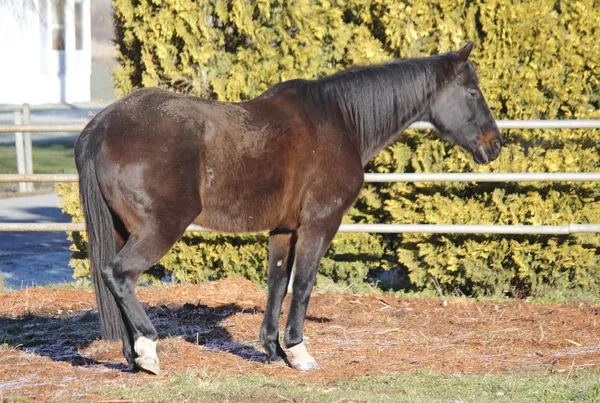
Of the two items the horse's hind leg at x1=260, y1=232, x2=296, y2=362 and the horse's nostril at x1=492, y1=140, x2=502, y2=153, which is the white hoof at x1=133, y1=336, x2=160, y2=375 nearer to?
the horse's hind leg at x1=260, y1=232, x2=296, y2=362

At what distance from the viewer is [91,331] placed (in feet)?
20.2

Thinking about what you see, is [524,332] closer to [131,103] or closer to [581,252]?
[581,252]

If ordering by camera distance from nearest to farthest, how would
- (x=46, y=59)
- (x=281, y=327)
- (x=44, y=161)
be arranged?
(x=281, y=327)
(x=44, y=161)
(x=46, y=59)

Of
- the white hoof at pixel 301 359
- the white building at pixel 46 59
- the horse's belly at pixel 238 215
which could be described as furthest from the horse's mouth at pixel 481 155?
the white building at pixel 46 59

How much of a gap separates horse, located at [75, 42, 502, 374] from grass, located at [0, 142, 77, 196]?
1174 cm

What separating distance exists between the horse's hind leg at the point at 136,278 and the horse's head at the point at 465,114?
233 cm

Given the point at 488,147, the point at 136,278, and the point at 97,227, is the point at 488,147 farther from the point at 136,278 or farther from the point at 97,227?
the point at 97,227

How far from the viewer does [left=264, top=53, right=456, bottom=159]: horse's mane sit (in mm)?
5570

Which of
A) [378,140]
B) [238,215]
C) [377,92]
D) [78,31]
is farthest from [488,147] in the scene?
[78,31]

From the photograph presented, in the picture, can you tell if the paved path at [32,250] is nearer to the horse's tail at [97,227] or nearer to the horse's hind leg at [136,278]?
the horse's tail at [97,227]

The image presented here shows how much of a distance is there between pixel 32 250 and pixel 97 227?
22.1ft

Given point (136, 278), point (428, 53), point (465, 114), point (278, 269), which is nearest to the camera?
point (136, 278)

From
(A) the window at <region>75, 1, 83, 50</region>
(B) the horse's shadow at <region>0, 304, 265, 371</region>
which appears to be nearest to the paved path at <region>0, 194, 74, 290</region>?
(B) the horse's shadow at <region>0, 304, 265, 371</region>

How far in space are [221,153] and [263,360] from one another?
58.3 inches
